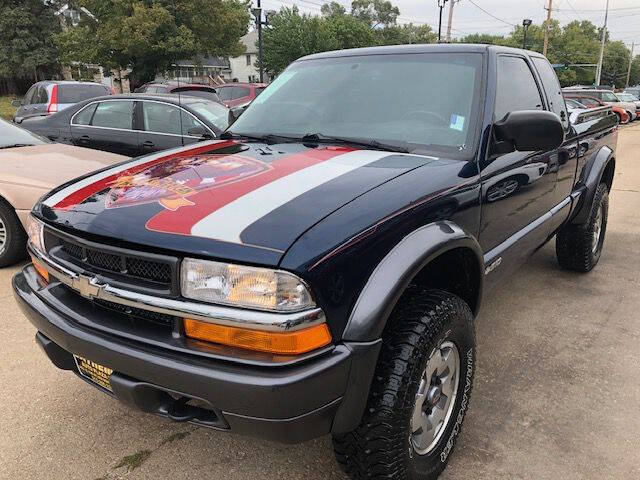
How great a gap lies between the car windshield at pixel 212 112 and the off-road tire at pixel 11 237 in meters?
2.96

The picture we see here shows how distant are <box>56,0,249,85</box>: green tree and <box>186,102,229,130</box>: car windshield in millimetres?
24067

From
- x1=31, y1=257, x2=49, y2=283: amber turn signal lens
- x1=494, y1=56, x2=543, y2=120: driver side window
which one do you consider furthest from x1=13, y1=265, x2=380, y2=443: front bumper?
x1=494, y1=56, x2=543, y2=120: driver side window

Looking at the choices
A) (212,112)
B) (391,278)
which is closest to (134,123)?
(212,112)

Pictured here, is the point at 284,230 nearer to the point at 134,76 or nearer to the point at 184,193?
the point at 184,193

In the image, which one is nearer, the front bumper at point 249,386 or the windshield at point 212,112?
the front bumper at point 249,386

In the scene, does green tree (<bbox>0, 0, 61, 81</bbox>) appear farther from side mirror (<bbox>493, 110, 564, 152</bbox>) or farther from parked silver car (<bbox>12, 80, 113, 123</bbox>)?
→ side mirror (<bbox>493, 110, 564, 152</bbox>)

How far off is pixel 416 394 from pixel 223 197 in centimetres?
99

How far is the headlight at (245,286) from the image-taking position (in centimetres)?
167

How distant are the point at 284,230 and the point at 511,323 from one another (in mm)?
2541

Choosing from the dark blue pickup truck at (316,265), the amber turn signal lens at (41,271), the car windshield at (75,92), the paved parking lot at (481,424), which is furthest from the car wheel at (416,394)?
the car windshield at (75,92)

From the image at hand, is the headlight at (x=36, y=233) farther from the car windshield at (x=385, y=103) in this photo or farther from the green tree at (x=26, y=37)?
the green tree at (x=26, y=37)

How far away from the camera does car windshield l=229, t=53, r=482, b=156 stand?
272cm

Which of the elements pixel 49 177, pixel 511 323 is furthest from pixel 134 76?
pixel 511 323

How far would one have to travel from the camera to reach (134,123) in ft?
23.2
